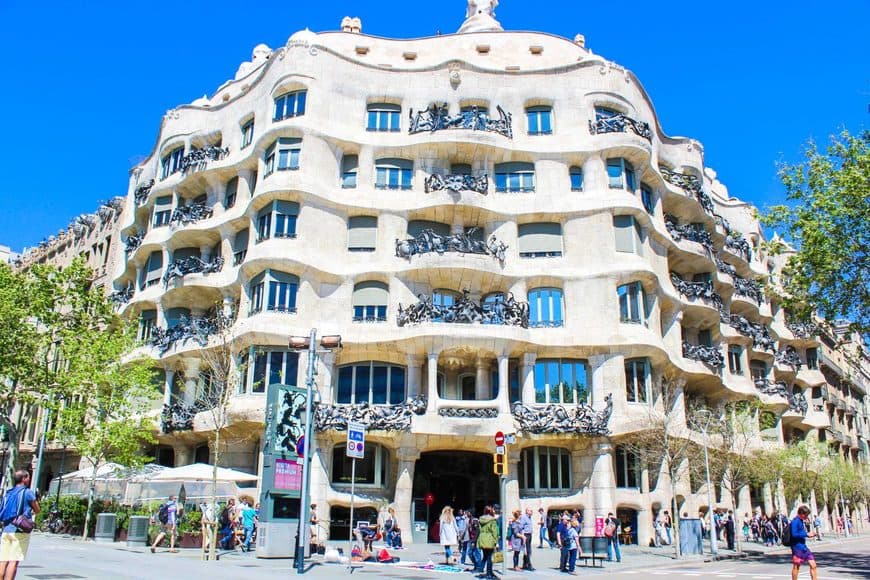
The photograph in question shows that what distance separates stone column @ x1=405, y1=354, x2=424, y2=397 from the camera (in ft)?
115

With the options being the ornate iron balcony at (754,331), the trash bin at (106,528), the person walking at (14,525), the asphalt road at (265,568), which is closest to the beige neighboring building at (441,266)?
the ornate iron balcony at (754,331)

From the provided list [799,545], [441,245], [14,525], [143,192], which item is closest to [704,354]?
[441,245]

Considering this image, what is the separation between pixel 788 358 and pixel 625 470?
24800mm

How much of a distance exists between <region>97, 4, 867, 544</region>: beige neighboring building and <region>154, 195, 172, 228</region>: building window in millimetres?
137

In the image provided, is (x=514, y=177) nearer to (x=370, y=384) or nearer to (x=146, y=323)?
(x=370, y=384)

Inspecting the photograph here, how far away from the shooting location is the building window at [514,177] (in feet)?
128

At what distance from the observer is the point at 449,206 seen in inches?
1459

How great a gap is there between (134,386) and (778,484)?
1451 inches

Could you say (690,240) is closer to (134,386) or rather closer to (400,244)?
(400,244)

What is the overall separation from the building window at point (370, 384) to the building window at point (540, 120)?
1420 centimetres

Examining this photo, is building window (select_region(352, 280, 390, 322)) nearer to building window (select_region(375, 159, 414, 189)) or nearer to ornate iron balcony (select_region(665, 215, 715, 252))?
building window (select_region(375, 159, 414, 189))

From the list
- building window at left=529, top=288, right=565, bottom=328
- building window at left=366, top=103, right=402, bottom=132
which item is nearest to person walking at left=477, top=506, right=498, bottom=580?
building window at left=529, top=288, right=565, bottom=328

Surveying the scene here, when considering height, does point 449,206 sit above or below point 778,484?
above

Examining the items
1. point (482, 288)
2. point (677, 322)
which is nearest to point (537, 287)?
point (482, 288)
